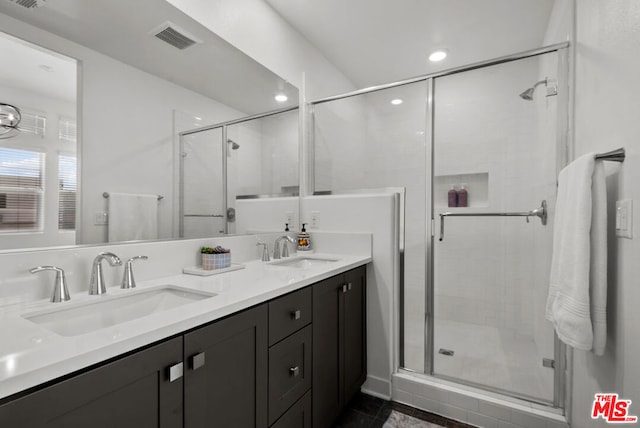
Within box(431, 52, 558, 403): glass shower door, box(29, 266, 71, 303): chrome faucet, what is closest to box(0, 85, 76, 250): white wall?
box(29, 266, 71, 303): chrome faucet

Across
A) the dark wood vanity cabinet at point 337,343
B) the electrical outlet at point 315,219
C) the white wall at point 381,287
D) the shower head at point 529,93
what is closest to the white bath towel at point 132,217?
the dark wood vanity cabinet at point 337,343

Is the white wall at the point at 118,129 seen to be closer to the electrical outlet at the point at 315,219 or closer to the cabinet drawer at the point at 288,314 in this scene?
the cabinet drawer at the point at 288,314

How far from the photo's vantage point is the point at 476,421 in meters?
1.69

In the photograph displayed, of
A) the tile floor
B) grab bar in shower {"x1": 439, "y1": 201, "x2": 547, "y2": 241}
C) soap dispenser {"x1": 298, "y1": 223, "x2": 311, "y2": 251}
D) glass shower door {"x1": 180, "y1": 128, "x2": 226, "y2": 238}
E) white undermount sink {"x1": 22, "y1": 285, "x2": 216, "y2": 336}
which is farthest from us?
soap dispenser {"x1": 298, "y1": 223, "x2": 311, "y2": 251}

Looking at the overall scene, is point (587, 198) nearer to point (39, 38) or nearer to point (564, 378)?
point (564, 378)

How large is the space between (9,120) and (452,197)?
2272 millimetres

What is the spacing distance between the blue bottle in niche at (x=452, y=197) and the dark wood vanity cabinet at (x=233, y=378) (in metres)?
0.94

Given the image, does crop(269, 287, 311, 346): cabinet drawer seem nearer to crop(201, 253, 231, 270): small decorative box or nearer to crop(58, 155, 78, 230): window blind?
crop(201, 253, 231, 270): small decorative box

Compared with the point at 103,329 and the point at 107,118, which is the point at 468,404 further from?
the point at 107,118

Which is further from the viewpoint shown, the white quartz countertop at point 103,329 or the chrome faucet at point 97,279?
the chrome faucet at point 97,279

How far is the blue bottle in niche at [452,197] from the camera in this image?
2.20m

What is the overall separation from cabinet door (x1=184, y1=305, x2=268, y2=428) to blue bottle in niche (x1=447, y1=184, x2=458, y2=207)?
1.61 metres

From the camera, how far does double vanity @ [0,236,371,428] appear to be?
596 mm
